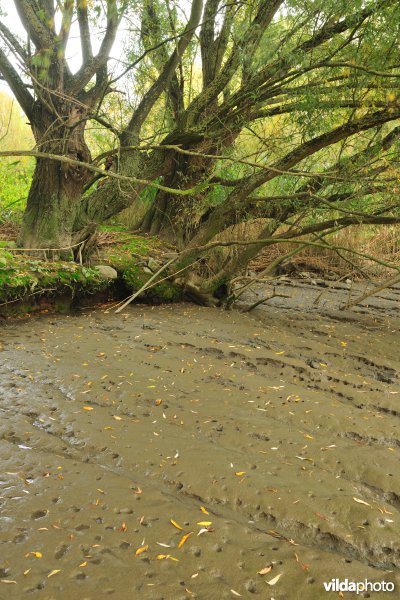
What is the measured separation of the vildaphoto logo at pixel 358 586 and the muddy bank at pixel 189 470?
0.03 metres

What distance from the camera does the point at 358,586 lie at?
187 centimetres

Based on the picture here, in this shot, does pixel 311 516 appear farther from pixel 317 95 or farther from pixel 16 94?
pixel 16 94

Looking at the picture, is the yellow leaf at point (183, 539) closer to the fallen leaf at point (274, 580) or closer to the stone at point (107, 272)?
the fallen leaf at point (274, 580)

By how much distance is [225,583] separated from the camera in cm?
184

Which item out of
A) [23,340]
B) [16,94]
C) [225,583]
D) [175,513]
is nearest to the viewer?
[225,583]

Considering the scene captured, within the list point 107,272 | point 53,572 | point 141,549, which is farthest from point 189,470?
point 107,272

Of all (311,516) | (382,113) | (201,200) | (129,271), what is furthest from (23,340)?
(382,113)

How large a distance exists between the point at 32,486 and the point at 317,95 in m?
5.19

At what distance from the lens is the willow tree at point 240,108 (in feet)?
17.7

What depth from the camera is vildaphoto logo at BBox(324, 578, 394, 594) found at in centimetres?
185

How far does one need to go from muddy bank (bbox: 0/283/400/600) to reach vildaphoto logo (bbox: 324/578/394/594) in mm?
32

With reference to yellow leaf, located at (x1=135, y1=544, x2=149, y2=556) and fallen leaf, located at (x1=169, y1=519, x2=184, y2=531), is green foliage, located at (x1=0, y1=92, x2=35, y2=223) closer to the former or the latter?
fallen leaf, located at (x1=169, y1=519, x2=184, y2=531)

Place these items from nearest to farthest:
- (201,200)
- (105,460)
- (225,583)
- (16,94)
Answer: (225,583) < (105,460) < (16,94) < (201,200)

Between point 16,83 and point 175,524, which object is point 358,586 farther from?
point 16,83
